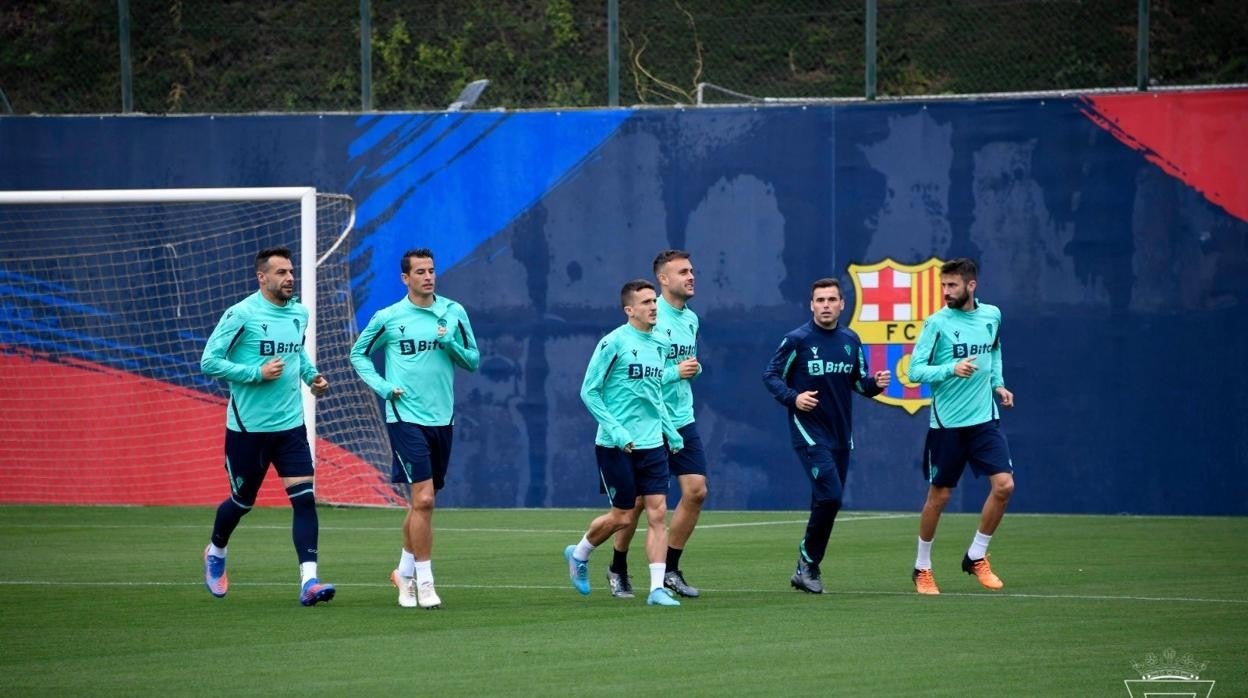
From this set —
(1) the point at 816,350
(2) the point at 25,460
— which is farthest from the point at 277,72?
(1) the point at 816,350

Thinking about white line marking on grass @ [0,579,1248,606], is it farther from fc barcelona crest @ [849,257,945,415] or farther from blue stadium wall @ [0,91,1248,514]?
blue stadium wall @ [0,91,1248,514]

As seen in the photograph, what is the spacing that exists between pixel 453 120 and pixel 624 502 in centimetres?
1085

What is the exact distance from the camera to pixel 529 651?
9.25 m

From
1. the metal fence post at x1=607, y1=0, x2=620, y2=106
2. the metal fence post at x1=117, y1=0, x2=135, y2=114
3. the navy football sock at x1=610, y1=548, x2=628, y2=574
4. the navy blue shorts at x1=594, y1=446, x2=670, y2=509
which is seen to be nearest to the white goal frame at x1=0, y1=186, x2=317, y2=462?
the metal fence post at x1=117, y1=0, x2=135, y2=114

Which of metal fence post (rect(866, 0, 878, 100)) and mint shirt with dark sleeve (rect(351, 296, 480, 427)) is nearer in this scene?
mint shirt with dark sleeve (rect(351, 296, 480, 427))

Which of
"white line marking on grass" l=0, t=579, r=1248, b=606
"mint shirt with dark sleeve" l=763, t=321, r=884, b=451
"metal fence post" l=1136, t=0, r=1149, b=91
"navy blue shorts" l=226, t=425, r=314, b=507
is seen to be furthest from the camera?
"metal fence post" l=1136, t=0, r=1149, b=91

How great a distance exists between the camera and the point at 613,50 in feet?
70.5

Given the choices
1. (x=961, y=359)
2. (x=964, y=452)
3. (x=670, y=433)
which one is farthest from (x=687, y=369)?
(x=964, y=452)

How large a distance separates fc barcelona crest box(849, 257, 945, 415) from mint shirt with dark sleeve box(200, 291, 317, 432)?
31.0 feet

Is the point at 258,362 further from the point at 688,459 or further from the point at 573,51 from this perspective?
the point at 573,51

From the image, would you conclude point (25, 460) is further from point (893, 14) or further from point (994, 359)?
point (994, 359)

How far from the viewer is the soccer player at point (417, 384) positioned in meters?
11.5

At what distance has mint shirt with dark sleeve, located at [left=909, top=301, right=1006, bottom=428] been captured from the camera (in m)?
12.9

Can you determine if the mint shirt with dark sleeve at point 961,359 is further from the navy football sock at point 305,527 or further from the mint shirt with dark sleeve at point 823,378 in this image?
the navy football sock at point 305,527
